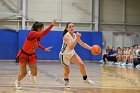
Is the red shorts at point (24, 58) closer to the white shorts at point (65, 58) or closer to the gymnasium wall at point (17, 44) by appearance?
the white shorts at point (65, 58)

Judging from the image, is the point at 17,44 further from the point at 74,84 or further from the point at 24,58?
the point at 24,58

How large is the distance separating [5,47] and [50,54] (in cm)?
381

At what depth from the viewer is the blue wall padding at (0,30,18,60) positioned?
2986cm

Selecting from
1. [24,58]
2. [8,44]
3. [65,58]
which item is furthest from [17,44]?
[24,58]

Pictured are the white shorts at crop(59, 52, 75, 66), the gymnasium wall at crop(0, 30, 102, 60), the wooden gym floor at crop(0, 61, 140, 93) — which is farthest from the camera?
the gymnasium wall at crop(0, 30, 102, 60)

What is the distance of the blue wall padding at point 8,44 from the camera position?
2986 cm

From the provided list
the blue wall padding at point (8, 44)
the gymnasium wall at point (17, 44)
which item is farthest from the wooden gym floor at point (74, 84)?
the blue wall padding at point (8, 44)

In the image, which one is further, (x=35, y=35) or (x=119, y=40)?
(x=119, y=40)

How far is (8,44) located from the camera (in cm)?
3002

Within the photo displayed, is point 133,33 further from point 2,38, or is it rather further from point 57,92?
point 57,92

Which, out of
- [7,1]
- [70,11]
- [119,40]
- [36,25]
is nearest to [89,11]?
[70,11]

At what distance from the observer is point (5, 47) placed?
2989cm

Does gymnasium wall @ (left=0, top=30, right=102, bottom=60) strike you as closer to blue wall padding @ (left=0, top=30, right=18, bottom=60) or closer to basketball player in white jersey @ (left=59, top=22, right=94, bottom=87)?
blue wall padding @ (left=0, top=30, right=18, bottom=60)

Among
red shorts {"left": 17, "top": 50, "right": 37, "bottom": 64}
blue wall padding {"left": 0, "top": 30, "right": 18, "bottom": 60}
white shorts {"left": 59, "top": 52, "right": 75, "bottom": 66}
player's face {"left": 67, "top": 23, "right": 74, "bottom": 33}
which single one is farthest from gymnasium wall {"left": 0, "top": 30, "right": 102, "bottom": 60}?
red shorts {"left": 17, "top": 50, "right": 37, "bottom": 64}
